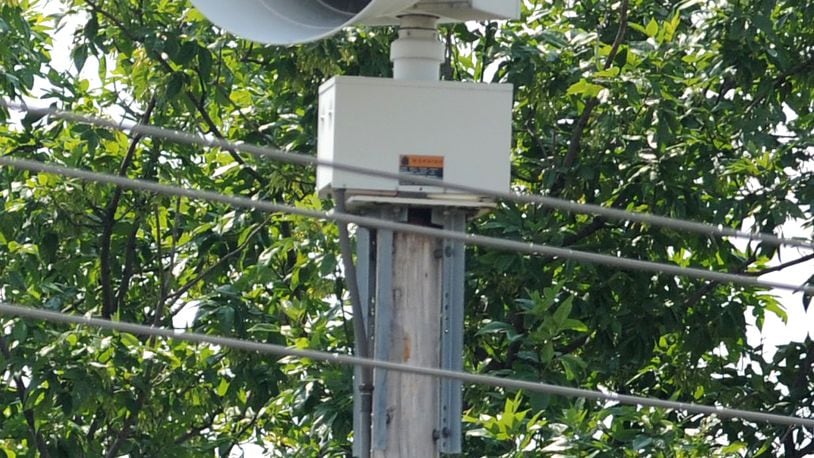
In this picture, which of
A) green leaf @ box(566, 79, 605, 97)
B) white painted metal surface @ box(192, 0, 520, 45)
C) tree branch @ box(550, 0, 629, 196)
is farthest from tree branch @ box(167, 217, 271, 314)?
white painted metal surface @ box(192, 0, 520, 45)

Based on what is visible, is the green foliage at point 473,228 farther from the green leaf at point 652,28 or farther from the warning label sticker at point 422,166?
Answer: the warning label sticker at point 422,166

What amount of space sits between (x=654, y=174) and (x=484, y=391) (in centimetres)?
132

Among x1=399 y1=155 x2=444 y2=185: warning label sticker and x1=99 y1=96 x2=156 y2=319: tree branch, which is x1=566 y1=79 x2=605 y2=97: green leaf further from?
x1=399 y1=155 x2=444 y2=185: warning label sticker

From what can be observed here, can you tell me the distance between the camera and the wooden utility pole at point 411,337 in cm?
460

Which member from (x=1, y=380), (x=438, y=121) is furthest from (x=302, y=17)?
(x=1, y=380)

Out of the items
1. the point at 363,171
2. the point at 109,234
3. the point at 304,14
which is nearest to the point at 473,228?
the point at 109,234

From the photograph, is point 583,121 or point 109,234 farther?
point 109,234

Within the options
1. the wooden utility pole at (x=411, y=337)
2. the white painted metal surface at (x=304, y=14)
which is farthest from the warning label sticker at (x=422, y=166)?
the white painted metal surface at (x=304, y=14)

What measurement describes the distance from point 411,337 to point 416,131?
0.51 m

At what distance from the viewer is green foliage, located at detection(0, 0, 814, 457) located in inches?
311

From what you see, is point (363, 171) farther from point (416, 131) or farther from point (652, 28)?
point (652, 28)

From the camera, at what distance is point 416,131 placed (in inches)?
180

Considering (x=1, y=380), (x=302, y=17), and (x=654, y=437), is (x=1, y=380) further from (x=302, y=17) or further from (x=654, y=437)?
(x=302, y=17)

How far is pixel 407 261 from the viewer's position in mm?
4598
